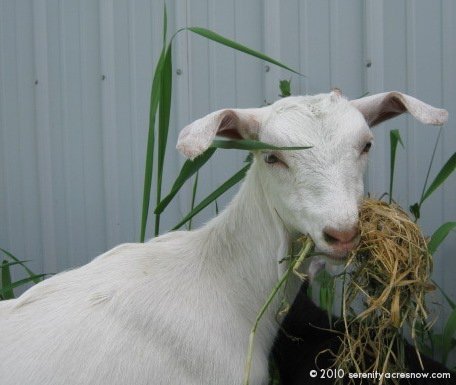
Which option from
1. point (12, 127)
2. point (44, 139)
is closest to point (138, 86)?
point (44, 139)

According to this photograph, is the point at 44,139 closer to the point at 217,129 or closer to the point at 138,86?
the point at 138,86

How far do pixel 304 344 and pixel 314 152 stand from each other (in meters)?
1.09

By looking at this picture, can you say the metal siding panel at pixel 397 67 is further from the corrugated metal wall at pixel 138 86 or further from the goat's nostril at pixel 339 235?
the goat's nostril at pixel 339 235

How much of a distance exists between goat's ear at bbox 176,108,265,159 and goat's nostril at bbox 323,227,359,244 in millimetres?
456

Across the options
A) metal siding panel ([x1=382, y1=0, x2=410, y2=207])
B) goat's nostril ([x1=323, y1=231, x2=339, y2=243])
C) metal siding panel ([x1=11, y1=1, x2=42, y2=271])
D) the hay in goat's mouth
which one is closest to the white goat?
goat's nostril ([x1=323, y1=231, x2=339, y2=243])

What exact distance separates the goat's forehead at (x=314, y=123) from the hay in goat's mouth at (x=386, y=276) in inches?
10.5

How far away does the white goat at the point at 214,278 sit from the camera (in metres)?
2.07

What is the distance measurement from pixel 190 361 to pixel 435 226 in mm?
1652

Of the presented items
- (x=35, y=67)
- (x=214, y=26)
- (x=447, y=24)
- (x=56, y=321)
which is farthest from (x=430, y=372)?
(x=35, y=67)

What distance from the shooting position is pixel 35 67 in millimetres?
4418

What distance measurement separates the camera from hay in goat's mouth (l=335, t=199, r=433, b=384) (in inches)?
80.2

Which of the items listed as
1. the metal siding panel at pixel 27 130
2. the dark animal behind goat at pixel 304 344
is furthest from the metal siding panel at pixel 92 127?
the dark animal behind goat at pixel 304 344

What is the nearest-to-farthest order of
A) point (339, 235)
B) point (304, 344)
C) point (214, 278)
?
point (339, 235), point (214, 278), point (304, 344)

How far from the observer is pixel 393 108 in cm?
243
